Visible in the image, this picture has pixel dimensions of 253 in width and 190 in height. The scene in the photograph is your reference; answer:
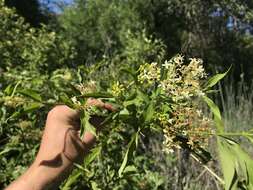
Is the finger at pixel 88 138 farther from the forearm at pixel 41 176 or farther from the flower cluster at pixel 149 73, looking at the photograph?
the flower cluster at pixel 149 73

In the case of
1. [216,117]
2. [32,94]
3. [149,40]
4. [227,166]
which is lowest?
[227,166]

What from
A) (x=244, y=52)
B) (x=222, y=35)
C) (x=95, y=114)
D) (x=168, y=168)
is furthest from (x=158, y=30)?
(x=95, y=114)

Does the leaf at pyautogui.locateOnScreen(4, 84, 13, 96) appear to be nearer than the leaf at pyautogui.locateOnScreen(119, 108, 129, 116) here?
No

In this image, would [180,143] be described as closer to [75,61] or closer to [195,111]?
[195,111]

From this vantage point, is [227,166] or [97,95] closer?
[227,166]

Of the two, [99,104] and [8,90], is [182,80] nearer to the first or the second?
[99,104]

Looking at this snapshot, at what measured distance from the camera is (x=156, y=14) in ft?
43.3

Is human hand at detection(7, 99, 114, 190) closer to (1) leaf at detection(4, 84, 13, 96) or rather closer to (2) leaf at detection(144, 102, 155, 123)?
(2) leaf at detection(144, 102, 155, 123)

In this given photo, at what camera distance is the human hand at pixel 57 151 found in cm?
146

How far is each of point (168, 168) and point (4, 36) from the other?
2413 millimetres

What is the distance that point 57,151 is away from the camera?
1.47 metres

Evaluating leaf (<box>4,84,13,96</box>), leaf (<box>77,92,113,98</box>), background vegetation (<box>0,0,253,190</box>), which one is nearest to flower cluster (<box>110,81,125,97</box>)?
leaf (<box>77,92,113,98</box>)

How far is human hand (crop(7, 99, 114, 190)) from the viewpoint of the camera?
1463 mm

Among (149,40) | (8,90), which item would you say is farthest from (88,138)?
(149,40)
